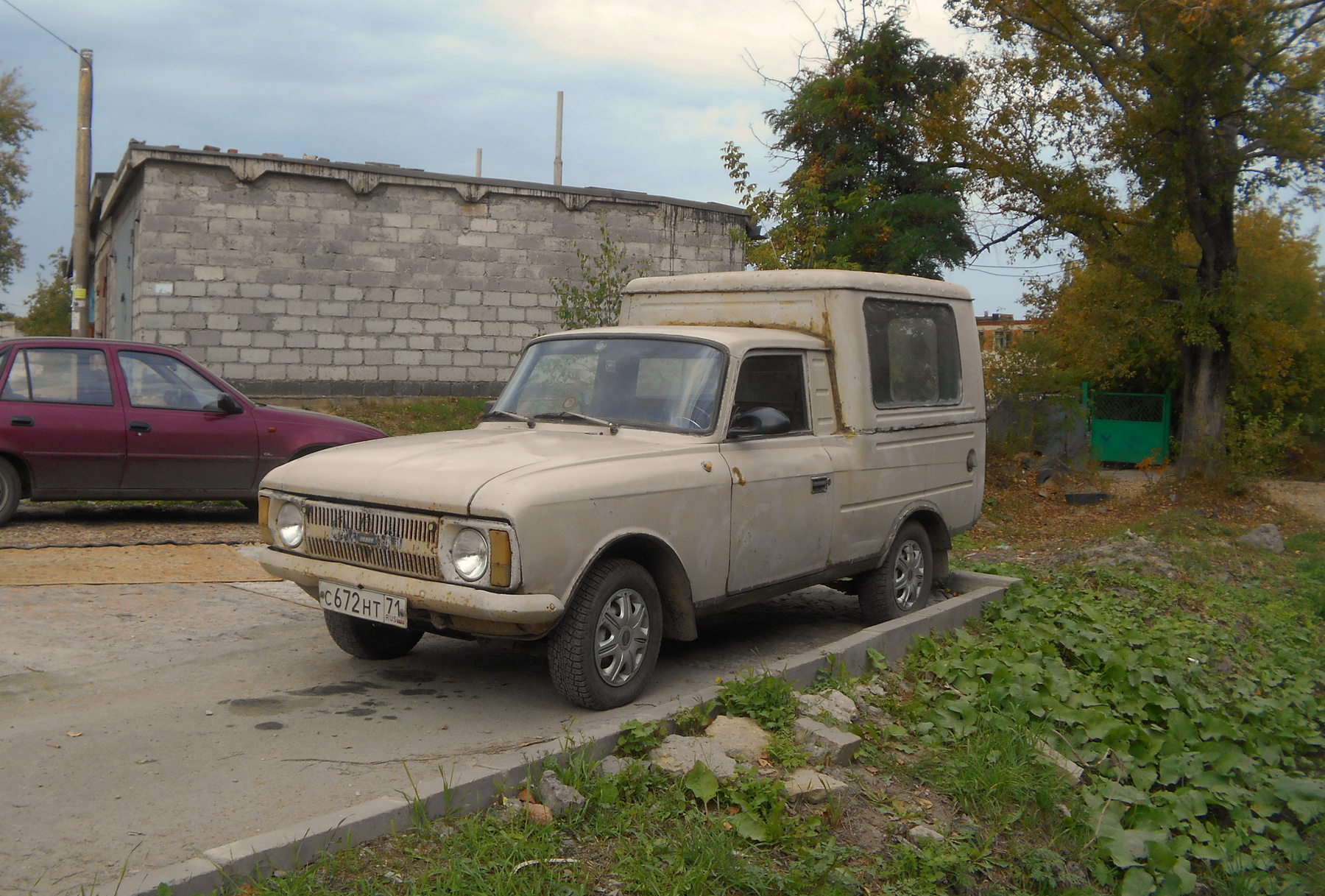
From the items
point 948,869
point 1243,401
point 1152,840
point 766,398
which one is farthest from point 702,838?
point 1243,401

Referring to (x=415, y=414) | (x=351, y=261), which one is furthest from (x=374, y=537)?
(x=351, y=261)

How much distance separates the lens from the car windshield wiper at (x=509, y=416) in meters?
5.73

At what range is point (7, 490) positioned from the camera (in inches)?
357

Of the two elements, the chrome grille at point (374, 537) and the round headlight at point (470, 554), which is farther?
the chrome grille at point (374, 537)

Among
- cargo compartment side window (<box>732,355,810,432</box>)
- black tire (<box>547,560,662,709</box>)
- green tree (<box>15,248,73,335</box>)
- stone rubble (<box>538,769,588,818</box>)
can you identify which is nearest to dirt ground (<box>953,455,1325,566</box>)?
cargo compartment side window (<box>732,355,810,432</box>)

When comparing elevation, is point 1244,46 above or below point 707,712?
above

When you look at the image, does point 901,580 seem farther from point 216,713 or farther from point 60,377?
point 60,377

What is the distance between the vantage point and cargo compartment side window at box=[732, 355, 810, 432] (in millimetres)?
5621

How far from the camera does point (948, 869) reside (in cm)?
386

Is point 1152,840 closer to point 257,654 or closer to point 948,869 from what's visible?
point 948,869

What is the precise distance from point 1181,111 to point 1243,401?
595 cm

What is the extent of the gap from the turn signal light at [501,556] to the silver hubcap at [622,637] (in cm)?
55

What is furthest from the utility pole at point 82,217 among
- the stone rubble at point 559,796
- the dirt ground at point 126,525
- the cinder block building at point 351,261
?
the stone rubble at point 559,796

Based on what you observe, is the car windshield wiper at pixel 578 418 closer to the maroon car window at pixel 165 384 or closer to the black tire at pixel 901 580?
the black tire at pixel 901 580
